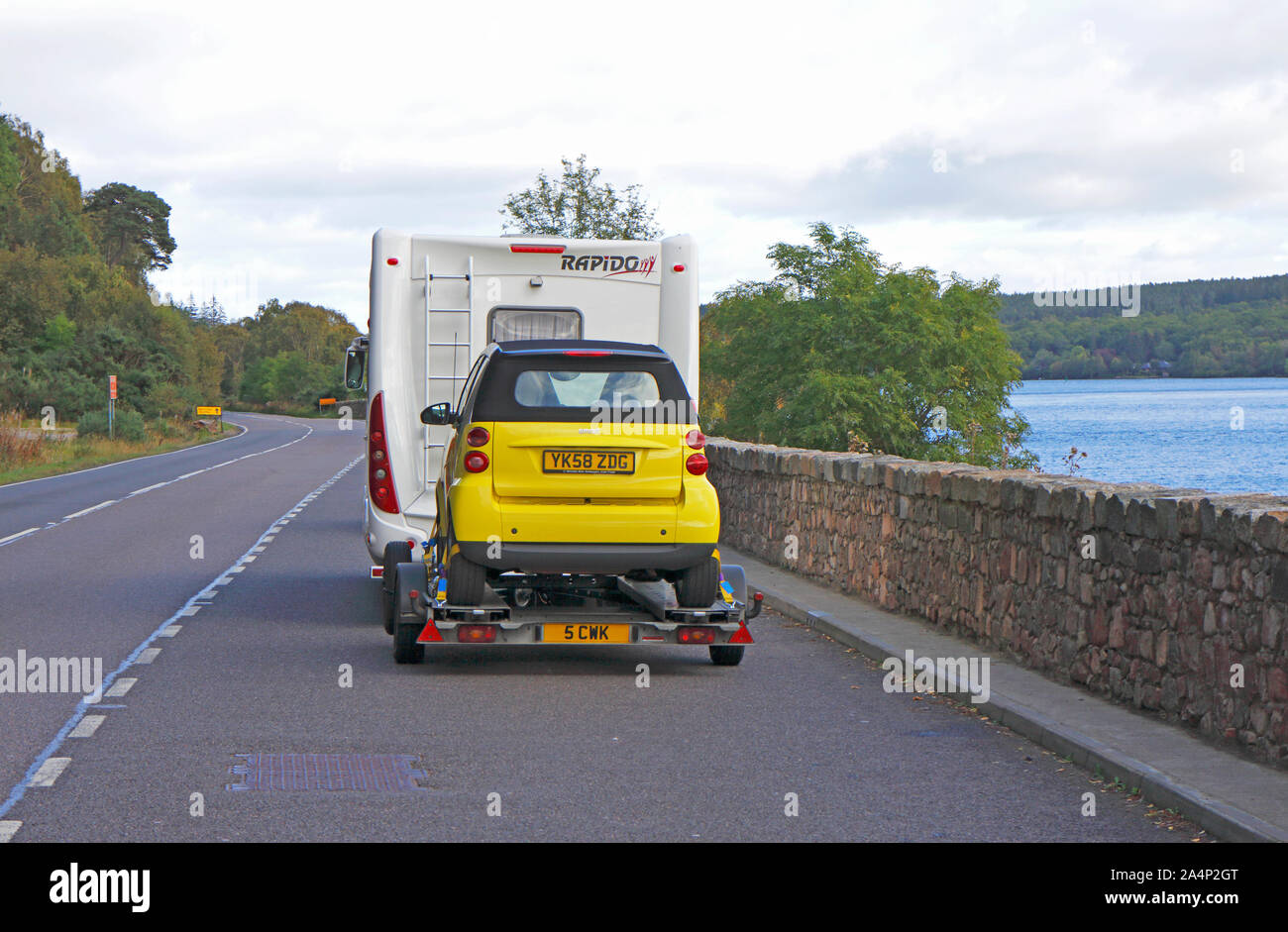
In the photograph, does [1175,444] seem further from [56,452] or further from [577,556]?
[577,556]

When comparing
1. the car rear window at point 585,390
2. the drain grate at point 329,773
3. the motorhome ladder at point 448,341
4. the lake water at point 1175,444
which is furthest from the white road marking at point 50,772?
the lake water at point 1175,444

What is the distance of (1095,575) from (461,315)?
5834 millimetres

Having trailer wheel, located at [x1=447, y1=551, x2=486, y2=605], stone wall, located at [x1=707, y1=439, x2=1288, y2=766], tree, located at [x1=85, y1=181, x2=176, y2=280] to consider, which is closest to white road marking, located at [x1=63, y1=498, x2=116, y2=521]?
stone wall, located at [x1=707, y1=439, x2=1288, y2=766]

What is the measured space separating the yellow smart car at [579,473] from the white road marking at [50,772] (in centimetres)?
286

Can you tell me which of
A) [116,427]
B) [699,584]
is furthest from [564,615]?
[116,427]

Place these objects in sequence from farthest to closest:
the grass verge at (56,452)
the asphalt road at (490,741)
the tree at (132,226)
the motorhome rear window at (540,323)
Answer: the tree at (132,226) → the grass verge at (56,452) → the motorhome rear window at (540,323) → the asphalt road at (490,741)

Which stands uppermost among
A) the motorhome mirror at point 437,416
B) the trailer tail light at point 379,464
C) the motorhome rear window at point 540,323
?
the motorhome rear window at point 540,323

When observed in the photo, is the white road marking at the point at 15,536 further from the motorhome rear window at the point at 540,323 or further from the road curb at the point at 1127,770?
the road curb at the point at 1127,770

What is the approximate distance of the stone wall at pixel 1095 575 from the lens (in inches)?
277

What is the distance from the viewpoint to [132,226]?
450 ft

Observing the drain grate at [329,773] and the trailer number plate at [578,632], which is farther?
the trailer number plate at [578,632]

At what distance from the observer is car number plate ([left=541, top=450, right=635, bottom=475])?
931cm

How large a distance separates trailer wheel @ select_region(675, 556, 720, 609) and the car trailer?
0.20ft
